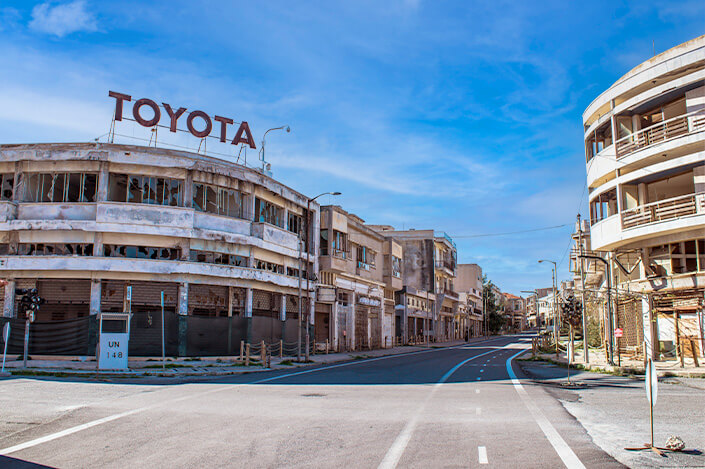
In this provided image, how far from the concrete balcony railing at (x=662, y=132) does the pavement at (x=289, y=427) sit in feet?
48.1

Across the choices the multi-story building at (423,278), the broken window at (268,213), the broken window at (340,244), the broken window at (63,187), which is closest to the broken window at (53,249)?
the broken window at (63,187)

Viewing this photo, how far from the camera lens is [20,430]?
10.4 m

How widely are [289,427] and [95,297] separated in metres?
21.4

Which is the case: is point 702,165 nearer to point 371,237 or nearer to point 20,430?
point 20,430

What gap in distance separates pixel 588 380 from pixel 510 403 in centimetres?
832

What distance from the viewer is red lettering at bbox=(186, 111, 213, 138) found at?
112 feet

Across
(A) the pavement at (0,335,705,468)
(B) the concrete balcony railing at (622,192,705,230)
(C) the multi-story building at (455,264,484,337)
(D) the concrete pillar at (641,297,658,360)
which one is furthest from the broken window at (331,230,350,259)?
(C) the multi-story building at (455,264,484,337)

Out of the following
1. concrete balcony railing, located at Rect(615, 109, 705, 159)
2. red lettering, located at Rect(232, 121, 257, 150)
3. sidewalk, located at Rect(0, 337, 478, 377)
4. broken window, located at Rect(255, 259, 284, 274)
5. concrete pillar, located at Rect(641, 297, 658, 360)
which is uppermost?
red lettering, located at Rect(232, 121, 257, 150)

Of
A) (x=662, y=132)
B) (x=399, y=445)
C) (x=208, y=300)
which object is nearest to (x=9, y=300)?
(x=208, y=300)

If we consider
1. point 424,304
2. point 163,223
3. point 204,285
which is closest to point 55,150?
point 163,223

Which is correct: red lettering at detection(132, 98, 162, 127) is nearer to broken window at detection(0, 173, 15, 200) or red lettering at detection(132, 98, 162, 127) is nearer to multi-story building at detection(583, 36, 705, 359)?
broken window at detection(0, 173, 15, 200)

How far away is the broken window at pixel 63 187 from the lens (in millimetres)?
30656

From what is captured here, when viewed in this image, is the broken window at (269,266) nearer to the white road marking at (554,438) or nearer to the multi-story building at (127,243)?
the multi-story building at (127,243)

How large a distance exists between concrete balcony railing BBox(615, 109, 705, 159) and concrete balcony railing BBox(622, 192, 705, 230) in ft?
9.21
